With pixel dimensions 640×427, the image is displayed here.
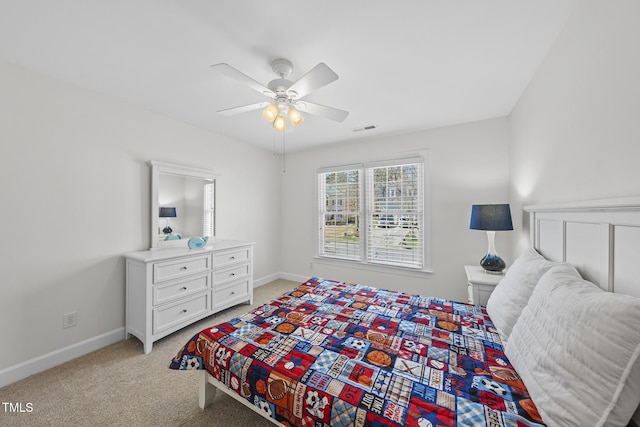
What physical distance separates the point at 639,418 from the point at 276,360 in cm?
141

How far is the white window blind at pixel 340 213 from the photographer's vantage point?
3912 mm

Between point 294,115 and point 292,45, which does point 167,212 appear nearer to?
point 294,115

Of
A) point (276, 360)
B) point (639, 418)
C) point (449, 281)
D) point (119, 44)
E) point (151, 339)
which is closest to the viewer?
point (639, 418)

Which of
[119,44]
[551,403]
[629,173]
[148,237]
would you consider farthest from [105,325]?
[629,173]

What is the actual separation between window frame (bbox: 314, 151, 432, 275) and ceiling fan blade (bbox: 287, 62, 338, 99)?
2.20 meters

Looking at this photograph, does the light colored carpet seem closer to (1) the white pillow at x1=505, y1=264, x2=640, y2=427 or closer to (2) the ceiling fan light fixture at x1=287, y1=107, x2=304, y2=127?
(1) the white pillow at x1=505, y1=264, x2=640, y2=427

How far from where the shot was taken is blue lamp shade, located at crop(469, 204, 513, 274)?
90.0 inches

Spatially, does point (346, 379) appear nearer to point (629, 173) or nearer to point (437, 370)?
point (437, 370)

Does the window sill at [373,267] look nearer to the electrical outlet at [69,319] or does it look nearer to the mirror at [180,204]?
the mirror at [180,204]

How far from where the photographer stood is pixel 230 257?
3053 millimetres

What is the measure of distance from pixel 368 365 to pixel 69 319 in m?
2.71

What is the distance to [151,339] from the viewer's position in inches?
88.9

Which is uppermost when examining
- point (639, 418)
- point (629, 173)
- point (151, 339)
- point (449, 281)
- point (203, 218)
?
point (629, 173)

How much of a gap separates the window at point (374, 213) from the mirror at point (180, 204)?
1855 millimetres
